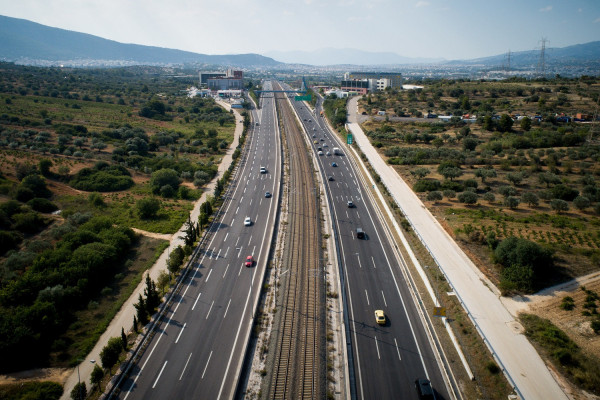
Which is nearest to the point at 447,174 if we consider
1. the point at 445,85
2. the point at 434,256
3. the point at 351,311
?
the point at 434,256

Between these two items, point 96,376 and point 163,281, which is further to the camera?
point 163,281

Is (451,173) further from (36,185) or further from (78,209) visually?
(36,185)

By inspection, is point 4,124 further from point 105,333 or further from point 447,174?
point 447,174

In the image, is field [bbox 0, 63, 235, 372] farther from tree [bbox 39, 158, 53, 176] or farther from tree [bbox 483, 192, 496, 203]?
tree [bbox 483, 192, 496, 203]

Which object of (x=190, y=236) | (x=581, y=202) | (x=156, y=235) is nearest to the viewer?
(x=190, y=236)

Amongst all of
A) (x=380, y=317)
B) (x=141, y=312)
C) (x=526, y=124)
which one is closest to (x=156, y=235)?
(x=141, y=312)

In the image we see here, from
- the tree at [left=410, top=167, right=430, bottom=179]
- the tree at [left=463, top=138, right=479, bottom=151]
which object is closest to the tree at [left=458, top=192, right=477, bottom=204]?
the tree at [left=410, top=167, right=430, bottom=179]

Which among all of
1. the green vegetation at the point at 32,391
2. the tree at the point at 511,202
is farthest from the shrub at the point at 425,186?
the green vegetation at the point at 32,391
